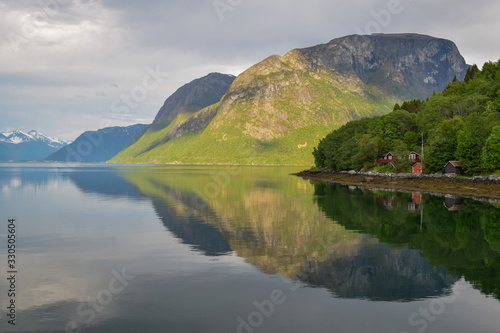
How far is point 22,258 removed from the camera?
2800 centimetres

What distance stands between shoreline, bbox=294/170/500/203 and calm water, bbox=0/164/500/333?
32728 millimetres

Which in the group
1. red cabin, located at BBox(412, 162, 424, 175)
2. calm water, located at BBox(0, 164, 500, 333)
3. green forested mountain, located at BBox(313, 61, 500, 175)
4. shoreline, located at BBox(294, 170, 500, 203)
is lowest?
calm water, located at BBox(0, 164, 500, 333)

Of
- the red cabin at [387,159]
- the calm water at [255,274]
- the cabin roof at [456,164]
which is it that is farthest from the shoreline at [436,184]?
the calm water at [255,274]

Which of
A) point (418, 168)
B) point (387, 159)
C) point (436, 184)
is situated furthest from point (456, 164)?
point (387, 159)

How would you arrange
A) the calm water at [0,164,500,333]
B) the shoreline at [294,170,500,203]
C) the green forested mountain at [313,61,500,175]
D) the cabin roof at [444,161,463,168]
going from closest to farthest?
1. the calm water at [0,164,500,333]
2. the shoreline at [294,170,500,203]
3. the green forested mountain at [313,61,500,175]
4. the cabin roof at [444,161,463,168]

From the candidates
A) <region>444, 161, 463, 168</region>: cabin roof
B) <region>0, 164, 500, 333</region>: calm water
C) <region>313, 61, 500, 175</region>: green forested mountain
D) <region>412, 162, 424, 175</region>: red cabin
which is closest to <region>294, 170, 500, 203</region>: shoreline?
<region>444, 161, 463, 168</region>: cabin roof

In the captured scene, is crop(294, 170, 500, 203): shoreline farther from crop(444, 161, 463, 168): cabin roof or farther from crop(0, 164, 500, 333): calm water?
crop(0, 164, 500, 333): calm water

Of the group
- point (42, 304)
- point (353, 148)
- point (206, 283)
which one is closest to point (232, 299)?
point (206, 283)

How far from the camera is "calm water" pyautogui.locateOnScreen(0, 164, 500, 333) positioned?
56.2ft

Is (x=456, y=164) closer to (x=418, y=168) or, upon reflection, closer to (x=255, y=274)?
(x=418, y=168)

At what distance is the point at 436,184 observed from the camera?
90062 millimetres

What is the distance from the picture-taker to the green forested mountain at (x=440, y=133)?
296ft

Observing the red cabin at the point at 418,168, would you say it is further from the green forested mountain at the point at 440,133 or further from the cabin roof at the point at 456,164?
the cabin roof at the point at 456,164

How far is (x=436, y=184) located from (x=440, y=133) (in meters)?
19.2
